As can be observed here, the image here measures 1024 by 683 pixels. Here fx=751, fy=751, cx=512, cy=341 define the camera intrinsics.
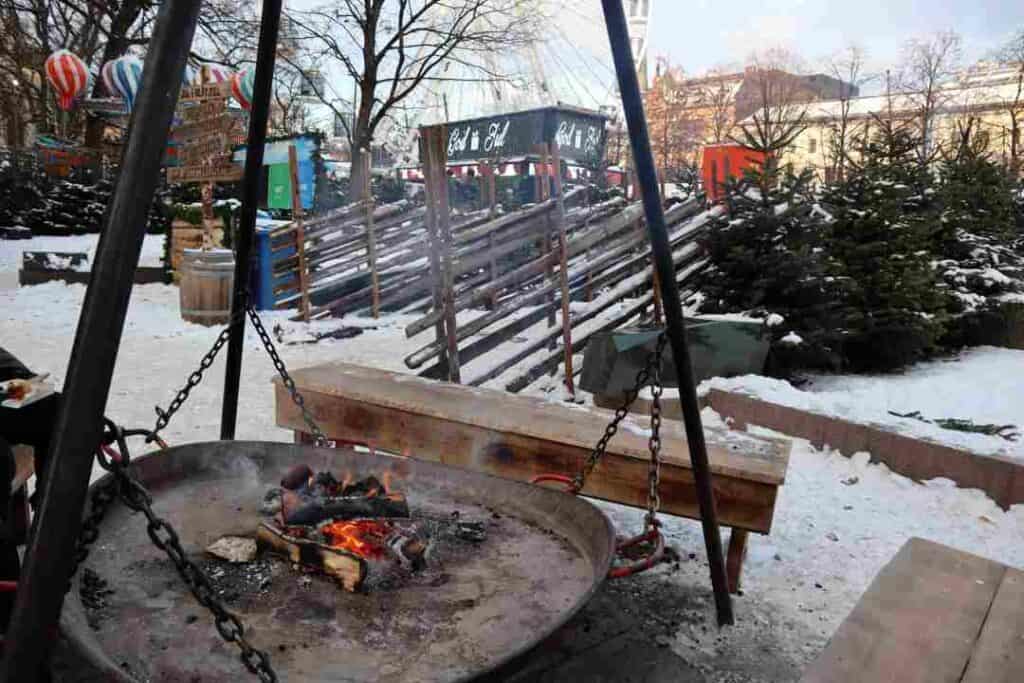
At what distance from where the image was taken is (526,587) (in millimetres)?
2277

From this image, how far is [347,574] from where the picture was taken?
2.25 meters

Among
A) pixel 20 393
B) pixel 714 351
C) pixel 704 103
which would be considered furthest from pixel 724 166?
pixel 704 103

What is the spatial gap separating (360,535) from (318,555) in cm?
19

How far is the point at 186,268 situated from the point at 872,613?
862cm

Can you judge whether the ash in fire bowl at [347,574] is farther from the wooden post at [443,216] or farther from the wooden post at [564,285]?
the wooden post at [564,285]

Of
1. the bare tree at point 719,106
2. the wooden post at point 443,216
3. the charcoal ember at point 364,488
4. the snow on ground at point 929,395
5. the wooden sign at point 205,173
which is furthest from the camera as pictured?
the bare tree at point 719,106

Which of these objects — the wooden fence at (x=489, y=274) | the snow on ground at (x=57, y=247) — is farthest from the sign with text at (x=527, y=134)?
the snow on ground at (x=57, y=247)

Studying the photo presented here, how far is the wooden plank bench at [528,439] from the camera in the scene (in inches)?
116

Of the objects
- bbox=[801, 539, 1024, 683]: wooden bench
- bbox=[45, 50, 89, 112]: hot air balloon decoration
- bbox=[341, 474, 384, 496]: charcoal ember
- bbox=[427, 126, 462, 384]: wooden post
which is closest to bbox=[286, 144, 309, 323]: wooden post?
bbox=[427, 126, 462, 384]: wooden post

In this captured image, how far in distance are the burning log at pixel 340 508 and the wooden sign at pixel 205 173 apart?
22.8 feet

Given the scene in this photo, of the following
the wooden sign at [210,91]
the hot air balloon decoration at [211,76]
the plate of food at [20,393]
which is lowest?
the plate of food at [20,393]

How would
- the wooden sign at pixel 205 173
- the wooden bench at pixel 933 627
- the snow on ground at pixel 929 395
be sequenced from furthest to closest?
the wooden sign at pixel 205 173, the snow on ground at pixel 929 395, the wooden bench at pixel 933 627

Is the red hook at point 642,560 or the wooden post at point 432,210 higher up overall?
the wooden post at point 432,210

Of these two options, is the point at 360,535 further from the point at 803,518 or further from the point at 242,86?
the point at 242,86
